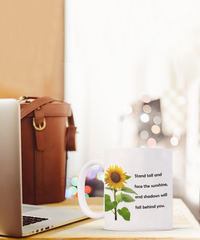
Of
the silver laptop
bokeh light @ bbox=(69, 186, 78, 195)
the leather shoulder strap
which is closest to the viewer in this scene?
the silver laptop

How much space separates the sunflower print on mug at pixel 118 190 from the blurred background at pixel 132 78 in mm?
928

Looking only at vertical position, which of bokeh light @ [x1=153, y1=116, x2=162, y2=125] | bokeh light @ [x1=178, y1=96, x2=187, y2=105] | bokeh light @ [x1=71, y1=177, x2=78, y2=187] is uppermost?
bokeh light @ [x1=178, y1=96, x2=187, y2=105]

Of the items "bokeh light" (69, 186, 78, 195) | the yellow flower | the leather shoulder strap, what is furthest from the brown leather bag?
"bokeh light" (69, 186, 78, 195)

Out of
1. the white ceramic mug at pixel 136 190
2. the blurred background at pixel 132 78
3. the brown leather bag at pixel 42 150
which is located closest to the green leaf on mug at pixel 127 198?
the white ceramic mug at pixel 136 190

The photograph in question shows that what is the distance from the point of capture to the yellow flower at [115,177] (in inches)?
22.0

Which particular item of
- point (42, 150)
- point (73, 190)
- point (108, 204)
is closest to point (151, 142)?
point (73, 190)

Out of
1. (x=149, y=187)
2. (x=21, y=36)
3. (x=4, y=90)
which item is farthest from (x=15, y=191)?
(x=21, y=36)

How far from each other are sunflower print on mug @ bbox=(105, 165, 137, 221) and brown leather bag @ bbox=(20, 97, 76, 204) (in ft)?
1.30

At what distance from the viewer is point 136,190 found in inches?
22.0

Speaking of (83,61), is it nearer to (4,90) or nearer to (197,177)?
(4,90)

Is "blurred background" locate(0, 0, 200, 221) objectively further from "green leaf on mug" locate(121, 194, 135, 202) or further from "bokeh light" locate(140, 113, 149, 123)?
"green leaf on mug" locate(121, 194, 135, 202)

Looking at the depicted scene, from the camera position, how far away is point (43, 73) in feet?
4.45

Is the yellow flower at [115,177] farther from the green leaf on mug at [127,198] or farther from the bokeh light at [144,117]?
the bokeh light at [144,117]

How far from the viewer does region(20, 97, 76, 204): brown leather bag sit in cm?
92
